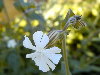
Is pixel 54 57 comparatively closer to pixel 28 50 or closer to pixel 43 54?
pixel 43 54

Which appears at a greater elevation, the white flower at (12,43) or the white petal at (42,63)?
the white flower at (12,43)

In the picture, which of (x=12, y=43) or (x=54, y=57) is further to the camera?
(x=12, y=43)

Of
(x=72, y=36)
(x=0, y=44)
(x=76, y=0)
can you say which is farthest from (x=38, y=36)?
(x=76, y=0)

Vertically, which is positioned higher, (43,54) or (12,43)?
(12,43)

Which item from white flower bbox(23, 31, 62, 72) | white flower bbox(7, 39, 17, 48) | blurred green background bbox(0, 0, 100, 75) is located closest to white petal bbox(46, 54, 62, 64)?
white flower bbox(23, 31, 62, 72)

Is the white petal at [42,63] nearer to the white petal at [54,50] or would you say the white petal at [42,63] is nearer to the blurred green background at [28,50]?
the white petal at [54,50]

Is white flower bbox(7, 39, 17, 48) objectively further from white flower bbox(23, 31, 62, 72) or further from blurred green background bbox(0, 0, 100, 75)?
white flower bbox(23, 31, 62, 72)

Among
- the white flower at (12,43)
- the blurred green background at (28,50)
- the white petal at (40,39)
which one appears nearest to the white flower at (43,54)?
the white petal at (40,39)

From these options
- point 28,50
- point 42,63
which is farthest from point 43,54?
point 28,50

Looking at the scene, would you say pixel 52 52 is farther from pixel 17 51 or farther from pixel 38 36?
pixel 17 51
